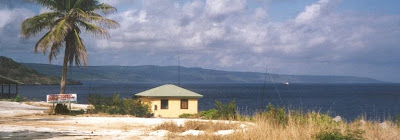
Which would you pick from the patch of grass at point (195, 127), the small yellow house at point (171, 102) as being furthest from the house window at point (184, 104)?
the patch of grass at point (195, 127)

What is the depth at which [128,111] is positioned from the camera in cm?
3077

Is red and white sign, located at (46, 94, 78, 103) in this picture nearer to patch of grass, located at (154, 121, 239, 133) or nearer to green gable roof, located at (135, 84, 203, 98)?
green gable roof, located at (135, 84, 203, 98)

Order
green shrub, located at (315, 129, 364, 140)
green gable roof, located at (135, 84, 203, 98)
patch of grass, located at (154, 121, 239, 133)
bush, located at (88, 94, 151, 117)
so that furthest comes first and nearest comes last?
1. green gable roof, located at (135, 84, 203, 98)
2. bush, located at (88, 94, 151, 117)
3. patch of grass, located at (154, 121, 239, 133)
4. green shrub, located at (315, 129, 364, 140)

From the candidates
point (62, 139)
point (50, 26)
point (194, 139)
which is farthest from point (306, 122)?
point (50, 26)

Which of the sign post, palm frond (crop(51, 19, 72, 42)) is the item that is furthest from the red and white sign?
palm frond (crop(51, 19, 72, 42))

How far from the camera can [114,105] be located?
1214 inches

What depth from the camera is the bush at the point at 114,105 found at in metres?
29.8

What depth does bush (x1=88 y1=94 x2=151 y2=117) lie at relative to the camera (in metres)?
29.8

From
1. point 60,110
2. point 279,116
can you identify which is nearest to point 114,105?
point 60,110

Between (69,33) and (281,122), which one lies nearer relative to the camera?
(281,122)

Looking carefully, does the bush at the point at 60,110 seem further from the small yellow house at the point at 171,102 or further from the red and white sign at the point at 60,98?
the small yellow house at the point at 171,102

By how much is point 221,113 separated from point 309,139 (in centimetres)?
1450

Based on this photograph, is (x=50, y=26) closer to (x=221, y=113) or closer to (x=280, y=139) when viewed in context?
(x=221, y=113)

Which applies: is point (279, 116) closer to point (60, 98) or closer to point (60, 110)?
point (60, 98)
